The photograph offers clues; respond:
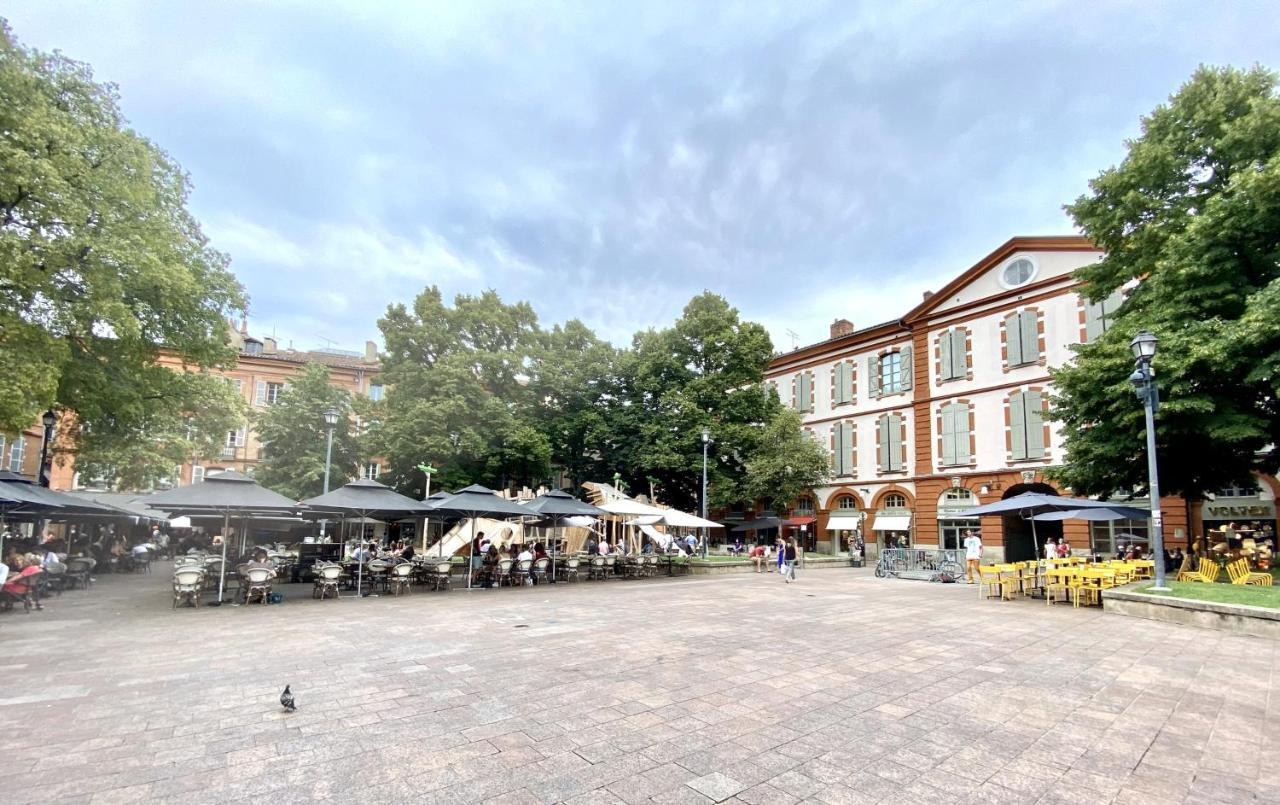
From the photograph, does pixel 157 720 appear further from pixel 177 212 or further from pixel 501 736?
pixel 177 212

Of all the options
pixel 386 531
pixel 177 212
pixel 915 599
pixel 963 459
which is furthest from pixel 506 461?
pixel 963 459

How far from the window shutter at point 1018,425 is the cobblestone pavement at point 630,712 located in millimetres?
19046

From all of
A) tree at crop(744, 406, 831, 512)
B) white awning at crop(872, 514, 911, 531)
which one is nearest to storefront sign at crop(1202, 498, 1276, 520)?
white awning at crop(872, 514, 911, 531)

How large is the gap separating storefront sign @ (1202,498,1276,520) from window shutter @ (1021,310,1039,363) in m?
8.34

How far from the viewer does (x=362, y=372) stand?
46.1 m

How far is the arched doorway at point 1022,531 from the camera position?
2725 centimetres

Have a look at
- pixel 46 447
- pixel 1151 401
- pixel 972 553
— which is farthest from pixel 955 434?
pixel 46 447

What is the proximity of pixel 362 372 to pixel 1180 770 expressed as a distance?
160 feet

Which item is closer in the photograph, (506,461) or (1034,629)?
(1034,629)

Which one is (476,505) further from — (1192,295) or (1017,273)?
(1017,273)

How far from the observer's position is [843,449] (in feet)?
115

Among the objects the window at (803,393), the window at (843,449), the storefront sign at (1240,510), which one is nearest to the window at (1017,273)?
the window at (843,449)

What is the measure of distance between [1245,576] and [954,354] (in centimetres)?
1826

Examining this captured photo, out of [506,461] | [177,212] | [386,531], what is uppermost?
[177,212]
